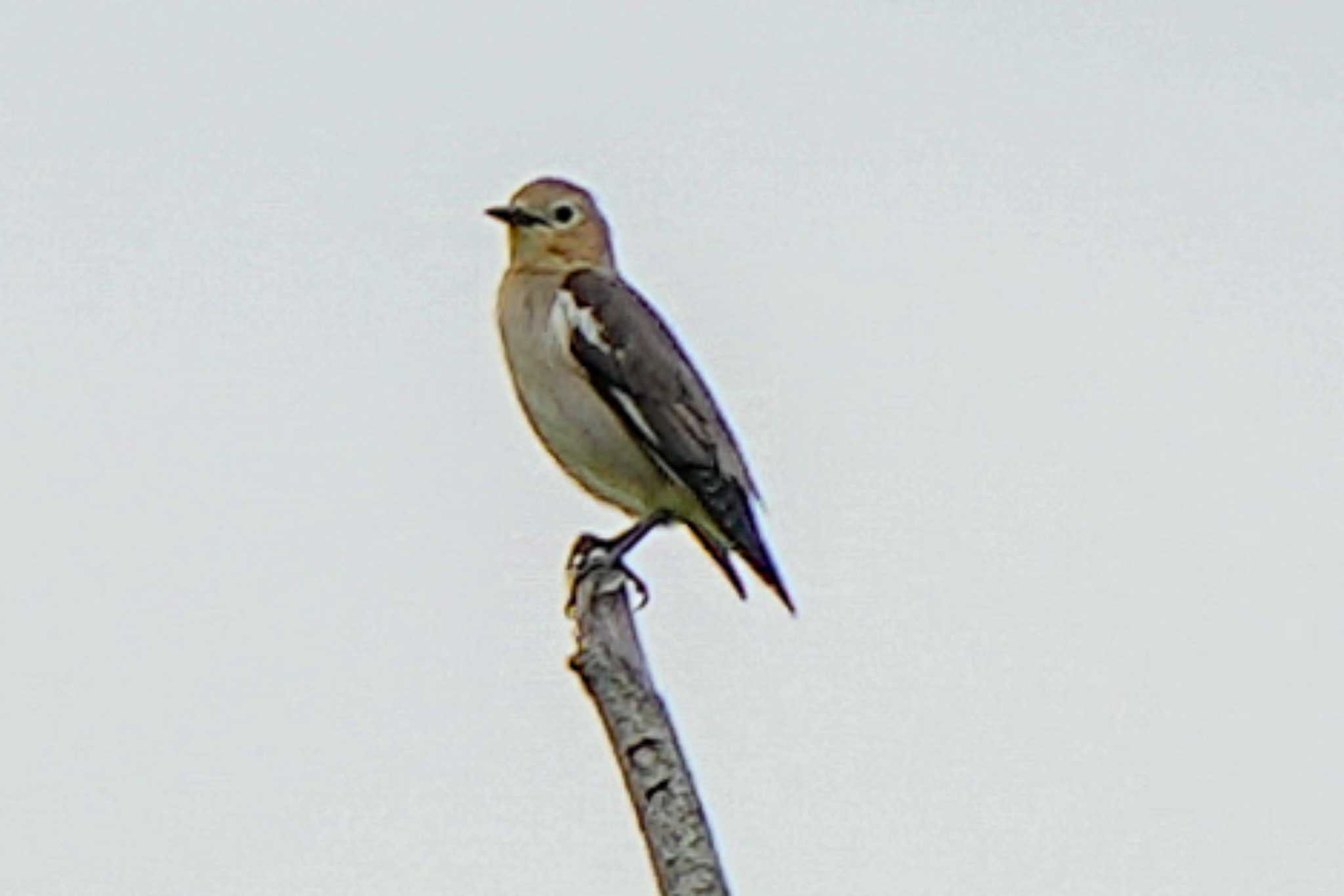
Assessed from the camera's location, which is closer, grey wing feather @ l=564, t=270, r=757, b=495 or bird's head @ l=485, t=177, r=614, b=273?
grey wing feather @ l=564, t=270, r=757, b=495

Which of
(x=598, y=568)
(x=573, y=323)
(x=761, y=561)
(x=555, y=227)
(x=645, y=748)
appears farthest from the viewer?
(x=555, y=227)

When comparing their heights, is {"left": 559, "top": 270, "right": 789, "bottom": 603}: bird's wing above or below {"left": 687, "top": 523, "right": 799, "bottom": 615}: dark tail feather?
above

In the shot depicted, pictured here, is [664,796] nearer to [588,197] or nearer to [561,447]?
[561,447]

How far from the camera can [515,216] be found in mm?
9789

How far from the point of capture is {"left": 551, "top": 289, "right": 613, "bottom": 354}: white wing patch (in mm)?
9141

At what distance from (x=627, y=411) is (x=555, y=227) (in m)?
1.01

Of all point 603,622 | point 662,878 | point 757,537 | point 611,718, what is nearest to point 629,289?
point 757,537

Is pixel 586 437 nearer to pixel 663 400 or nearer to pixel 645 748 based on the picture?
pixel 663 400

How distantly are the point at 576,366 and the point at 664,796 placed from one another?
4031 mm

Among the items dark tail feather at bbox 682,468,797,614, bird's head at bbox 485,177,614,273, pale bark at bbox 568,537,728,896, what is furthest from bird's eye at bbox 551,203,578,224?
pale bark at bbox 568,537,728,896

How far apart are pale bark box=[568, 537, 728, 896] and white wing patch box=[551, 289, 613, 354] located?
2675 mm

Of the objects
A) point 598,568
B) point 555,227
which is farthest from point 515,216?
point 598,568

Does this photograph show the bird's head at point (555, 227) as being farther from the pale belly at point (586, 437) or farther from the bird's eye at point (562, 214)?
the pale belly at point (586, 437)

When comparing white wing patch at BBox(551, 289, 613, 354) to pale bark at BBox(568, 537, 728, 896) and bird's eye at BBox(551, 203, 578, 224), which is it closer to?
bird's eye at BBox(551, 203, 578, 224)
